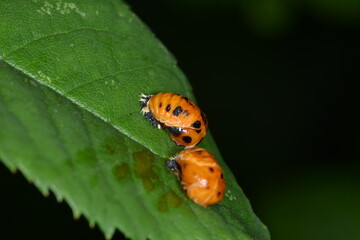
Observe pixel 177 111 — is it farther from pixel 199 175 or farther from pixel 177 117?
pixel 199 175

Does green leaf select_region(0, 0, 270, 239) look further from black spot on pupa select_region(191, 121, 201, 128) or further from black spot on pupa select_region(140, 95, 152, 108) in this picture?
black spot on pupa select_region(191, 121, 201, 128)

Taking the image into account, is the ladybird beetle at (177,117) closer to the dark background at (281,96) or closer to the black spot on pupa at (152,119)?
the black spot on pupa at (152,119)

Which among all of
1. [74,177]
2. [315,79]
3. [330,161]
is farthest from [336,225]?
[74,177]

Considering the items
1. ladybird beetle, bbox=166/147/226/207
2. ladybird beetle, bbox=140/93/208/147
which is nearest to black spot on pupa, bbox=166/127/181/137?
ladybird beetle, bbox=140/93/208/147

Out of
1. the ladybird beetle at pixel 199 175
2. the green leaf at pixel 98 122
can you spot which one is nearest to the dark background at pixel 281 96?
the green leaf at pixel 98 122

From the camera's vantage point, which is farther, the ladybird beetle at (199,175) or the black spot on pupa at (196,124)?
the black spot on pupa at (196,124)

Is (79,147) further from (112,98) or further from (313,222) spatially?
(313,222)
